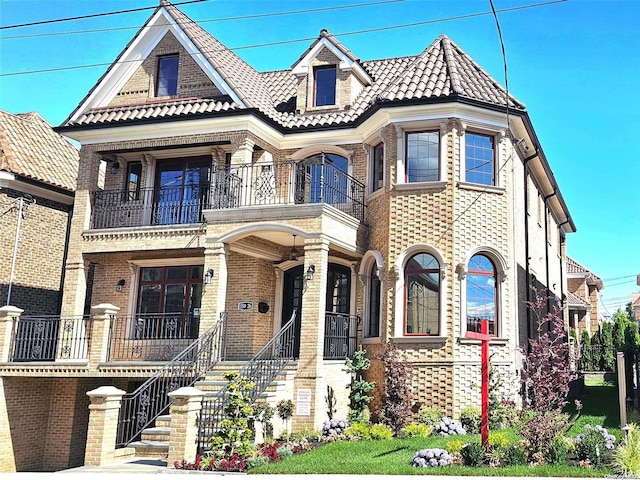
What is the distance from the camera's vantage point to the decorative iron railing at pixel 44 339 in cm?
1753

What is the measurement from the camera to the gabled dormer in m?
19.3

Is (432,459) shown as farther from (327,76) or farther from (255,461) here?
(327,76)

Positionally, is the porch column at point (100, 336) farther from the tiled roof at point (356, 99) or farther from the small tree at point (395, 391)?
the small tree at point (395, 391)

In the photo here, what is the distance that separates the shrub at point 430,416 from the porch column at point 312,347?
2.34 metres

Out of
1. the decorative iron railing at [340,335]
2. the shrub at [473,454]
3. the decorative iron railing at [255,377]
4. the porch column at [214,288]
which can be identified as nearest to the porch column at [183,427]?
the decorative iron railing at [255,377]

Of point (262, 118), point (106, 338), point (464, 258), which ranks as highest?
point (262, 118)

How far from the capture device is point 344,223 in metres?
16.7

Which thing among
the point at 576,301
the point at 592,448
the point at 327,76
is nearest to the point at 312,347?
the point at 592,448

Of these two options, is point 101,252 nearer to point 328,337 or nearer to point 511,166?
point 328,337

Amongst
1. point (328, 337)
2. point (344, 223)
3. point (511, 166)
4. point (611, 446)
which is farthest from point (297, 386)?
point (511, 166)

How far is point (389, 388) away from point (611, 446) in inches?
206

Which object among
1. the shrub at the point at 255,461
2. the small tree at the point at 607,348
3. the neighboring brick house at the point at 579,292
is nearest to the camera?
the shrub at the point at 255,461

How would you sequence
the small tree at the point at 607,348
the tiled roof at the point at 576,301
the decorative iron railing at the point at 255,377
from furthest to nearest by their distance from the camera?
the tiled roof at the point at 576,301, the small tree at the point at 607,348, the decorative iron railing at the point at 255,377

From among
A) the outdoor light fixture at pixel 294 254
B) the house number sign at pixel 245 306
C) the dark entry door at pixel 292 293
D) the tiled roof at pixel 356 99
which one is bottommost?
the house number sign at pixel 245 306
